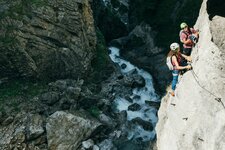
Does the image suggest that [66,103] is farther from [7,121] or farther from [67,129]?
[7,121]

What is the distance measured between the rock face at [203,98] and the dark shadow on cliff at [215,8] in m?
0.14

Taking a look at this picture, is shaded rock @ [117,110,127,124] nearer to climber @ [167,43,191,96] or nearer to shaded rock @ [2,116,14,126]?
shaded rock @ [2,116,14,126]

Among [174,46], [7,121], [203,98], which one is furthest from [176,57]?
[7,121]

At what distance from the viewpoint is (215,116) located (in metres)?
17.7

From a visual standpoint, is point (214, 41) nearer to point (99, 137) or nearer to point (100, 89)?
point (99, 137)

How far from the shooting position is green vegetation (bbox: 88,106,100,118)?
3075cm

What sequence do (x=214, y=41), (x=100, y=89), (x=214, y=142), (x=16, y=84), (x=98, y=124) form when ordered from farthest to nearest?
(x=100, y=89) → (x=16, y=84) → (x=98, y=124) → (x=214, y=41) → (x=214, y=142)

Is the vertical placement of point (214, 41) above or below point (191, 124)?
above

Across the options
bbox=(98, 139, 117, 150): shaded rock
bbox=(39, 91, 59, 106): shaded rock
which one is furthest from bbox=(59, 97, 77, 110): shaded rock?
bbox=(98, 139, 117, 150): shaded rock

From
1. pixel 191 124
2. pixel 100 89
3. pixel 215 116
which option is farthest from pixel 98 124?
pixel 215 116

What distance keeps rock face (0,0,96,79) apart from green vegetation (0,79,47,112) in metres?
0.89

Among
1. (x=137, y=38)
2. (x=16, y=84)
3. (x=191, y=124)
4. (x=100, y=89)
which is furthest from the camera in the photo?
(x=137, y=38)

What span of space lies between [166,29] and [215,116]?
802 inches

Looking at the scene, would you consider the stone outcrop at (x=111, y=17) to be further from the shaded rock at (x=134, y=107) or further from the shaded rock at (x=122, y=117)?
the shaded rock at (x=122, y=117)
